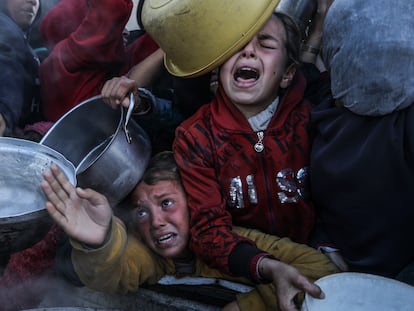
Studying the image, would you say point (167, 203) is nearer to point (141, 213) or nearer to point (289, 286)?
point (141, 213)

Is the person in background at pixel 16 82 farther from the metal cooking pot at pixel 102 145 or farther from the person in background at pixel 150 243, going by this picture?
the person in background at pixel 150 243

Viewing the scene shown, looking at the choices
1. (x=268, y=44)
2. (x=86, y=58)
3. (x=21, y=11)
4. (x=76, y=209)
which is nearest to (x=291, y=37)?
(x=268, y=44)

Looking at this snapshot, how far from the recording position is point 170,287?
2.04 m

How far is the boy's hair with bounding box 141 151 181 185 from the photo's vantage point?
2.01 metres

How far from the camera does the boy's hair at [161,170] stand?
2.01 meters

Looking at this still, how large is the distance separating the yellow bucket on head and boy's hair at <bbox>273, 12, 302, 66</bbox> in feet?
0.28

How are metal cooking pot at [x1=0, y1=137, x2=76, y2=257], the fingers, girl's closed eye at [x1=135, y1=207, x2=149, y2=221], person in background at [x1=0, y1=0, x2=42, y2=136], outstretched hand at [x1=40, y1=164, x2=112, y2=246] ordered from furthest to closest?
1. person in background at [x1=0, y1=0, x2=42, y2=136]
2. girl's closed eye at [x1=135, y1=207, x2=149, y2=221]
3. metal cooking pot at [x1=0, y1=137, x2=76, y2=257]
4. outstretched hand at [x1=40, y1=164, x2=112, y2=246]
5. the fingers

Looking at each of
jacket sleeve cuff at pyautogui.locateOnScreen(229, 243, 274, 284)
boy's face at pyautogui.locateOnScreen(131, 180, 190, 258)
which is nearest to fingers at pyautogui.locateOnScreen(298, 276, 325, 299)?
jacket sleeve cuff at pyautogui.locateOnScreen(229, 243, 274, 284)

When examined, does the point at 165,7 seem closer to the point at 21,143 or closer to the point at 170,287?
the point at 21,143

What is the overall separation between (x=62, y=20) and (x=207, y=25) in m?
0.95

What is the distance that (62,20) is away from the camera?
2.54 meters

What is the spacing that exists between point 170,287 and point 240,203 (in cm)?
38

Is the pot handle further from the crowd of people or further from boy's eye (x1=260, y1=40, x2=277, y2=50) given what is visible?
boy's eye (x1=260, y1=40, x2=277, y2=50)

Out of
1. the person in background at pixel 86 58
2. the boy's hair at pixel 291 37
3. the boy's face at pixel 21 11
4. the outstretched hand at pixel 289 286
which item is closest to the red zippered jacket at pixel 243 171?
the boy's hair at pixel 291 37
